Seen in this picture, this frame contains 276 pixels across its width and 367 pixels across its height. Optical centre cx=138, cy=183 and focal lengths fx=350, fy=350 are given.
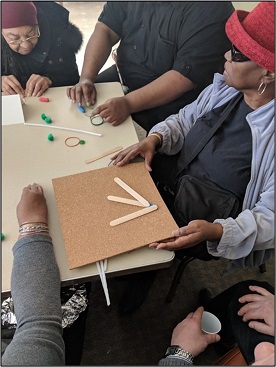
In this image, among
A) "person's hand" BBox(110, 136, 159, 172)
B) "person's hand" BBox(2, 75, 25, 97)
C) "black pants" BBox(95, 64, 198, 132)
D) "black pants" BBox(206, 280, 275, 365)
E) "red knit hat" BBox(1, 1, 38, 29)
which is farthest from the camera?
"black pants" BBox(95, 64, 198, 132)

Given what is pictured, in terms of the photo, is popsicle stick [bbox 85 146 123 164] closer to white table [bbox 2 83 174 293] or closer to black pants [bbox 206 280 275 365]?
white table [bbox 2 83 174 293]

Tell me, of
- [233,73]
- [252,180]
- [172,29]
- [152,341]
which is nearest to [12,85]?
[172,29]

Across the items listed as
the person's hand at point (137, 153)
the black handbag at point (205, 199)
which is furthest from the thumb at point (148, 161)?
the black handbag at point (205, 199)

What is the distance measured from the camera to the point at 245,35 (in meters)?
0.89

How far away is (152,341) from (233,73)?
1.00 meters

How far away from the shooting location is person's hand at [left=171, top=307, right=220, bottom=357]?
2.95 feet

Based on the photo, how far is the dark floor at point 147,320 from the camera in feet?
4.25

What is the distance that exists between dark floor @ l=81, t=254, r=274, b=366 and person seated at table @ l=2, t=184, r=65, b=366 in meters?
0.56

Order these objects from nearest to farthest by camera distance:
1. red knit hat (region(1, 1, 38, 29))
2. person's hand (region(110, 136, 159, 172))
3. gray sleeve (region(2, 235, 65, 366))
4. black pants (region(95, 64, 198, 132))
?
1. gray sleeve (region(2, 235, 65, 366))
2. person's hand (region(110, 136, 159, 172))
3. red knit hat (region(1, 1, 38, 29))
4. black pants (region(95, 64, 198, 132))

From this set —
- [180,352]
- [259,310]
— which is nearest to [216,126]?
[259,310]

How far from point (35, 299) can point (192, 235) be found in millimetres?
392

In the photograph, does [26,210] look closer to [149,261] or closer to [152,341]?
[149,261]

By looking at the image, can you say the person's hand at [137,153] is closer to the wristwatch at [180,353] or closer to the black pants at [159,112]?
the black pants at [159,112]

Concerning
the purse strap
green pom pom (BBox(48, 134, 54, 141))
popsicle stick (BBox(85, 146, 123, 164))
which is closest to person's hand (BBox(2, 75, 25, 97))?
green pom pom (BBox(48, 134, 54, 141))
